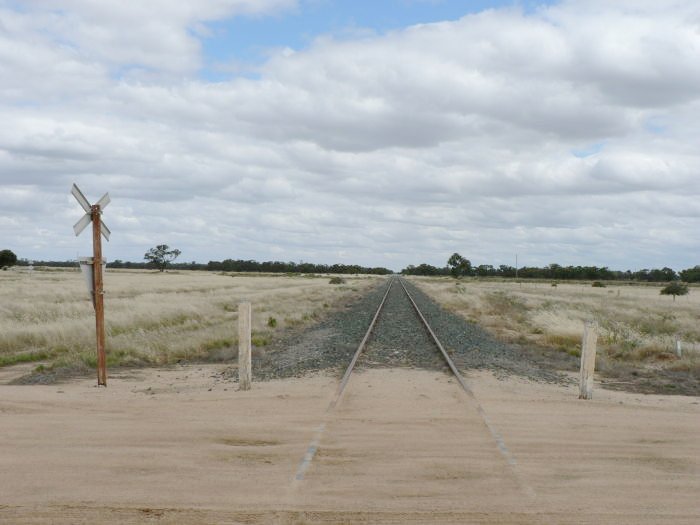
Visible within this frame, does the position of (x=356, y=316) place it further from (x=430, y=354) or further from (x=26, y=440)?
(x=26, y=440)

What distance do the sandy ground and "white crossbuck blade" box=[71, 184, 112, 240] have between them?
2.74m

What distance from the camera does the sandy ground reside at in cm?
546

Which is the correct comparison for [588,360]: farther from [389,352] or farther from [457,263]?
[457,263]

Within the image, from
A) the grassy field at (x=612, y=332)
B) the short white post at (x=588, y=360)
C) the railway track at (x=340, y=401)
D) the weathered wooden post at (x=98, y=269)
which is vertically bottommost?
the grassy field at (x=612, y=332)

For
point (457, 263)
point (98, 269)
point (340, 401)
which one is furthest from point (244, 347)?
point (457, 263)

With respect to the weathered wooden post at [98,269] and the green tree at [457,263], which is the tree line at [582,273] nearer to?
the green tree at [457,263]

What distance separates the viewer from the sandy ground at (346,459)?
5.46 meters

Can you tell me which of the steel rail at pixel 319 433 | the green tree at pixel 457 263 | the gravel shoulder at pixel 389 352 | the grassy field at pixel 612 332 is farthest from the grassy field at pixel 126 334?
the green tree at pixel 457 263

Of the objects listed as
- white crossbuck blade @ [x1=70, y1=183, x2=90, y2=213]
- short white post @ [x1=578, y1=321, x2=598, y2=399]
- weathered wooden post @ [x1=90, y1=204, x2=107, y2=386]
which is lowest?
short white post @ [x1=578, y1=321, x2=598, y2=399]

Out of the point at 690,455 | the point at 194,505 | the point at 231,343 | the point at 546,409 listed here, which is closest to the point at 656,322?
the point at 231,343

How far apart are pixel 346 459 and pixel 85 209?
7.04m

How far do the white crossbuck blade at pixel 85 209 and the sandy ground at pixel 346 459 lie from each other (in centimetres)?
274

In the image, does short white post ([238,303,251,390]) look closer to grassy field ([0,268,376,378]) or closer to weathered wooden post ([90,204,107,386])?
weathered wooden post ([90,204,107,386])

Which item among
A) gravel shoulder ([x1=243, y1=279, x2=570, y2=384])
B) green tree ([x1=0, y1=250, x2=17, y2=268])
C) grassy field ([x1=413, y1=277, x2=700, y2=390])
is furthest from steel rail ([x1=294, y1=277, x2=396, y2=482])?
green tree ([x1=0, y1=250, x2=17, y2=268])
